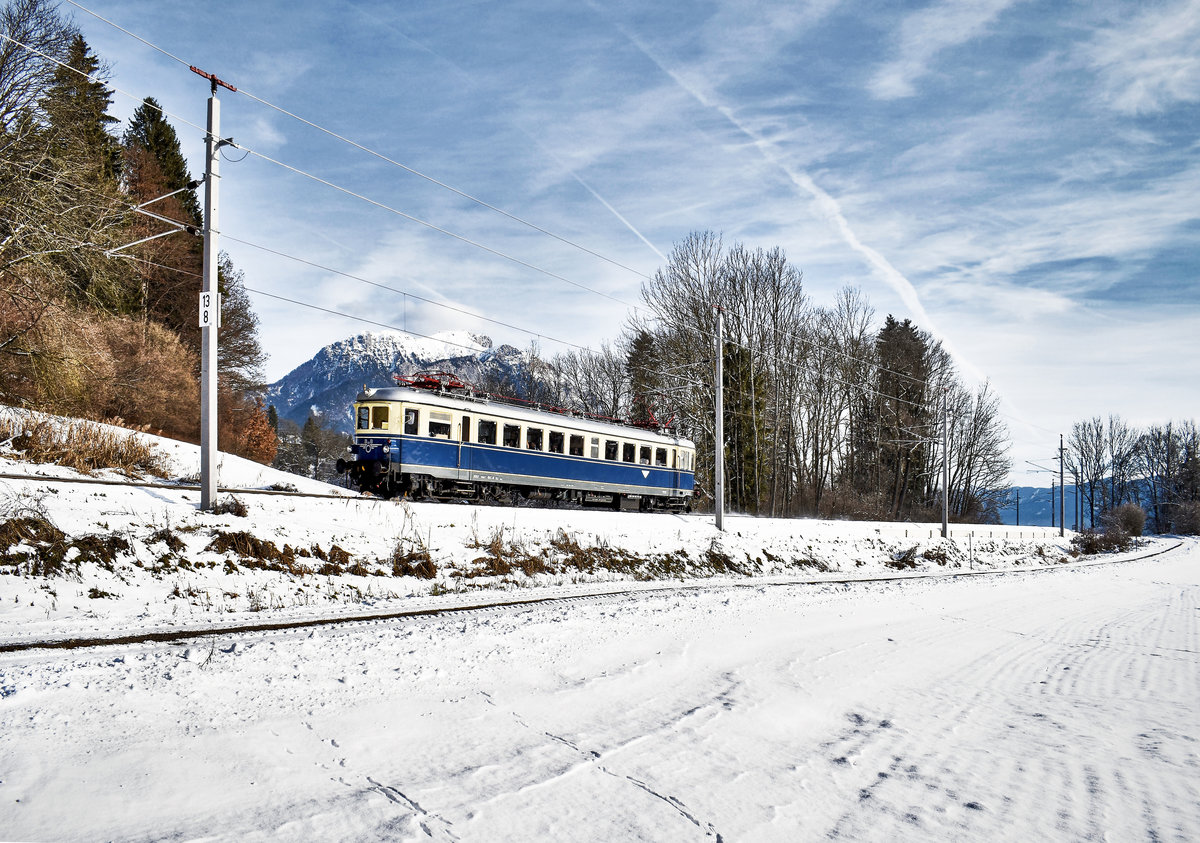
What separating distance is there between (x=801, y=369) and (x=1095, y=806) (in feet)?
127

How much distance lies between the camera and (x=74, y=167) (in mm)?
13562

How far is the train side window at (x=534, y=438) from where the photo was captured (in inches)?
823

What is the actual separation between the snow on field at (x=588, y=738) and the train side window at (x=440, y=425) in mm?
11427

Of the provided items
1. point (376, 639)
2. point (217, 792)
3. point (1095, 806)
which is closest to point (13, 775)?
point (217, 792)

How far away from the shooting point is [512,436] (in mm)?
20406

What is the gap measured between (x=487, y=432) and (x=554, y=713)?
15.6 m

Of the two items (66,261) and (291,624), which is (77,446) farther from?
(291,624)

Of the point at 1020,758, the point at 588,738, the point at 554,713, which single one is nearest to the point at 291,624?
the point at 554,713

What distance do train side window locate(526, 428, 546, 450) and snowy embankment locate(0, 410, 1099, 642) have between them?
4.15m

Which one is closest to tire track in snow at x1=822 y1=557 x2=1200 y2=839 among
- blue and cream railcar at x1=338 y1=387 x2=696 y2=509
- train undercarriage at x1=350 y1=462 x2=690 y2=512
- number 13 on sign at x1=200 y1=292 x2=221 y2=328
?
number 13 on sign at x1=200 y1=292 x2=221 y2=328

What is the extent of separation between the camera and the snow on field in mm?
2865

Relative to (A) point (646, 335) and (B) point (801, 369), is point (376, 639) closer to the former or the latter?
(A) point (646, 335)

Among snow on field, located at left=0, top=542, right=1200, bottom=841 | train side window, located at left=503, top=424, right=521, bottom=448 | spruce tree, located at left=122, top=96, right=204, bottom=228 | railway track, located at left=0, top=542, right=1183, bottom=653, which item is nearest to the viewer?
snow on field, located at left=0, top=542, right=1200, bottom=841

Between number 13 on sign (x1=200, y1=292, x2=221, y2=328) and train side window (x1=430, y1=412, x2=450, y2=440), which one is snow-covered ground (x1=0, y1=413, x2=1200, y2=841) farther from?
train side window (x1=430, y1=412, x2=450, y2=440)
